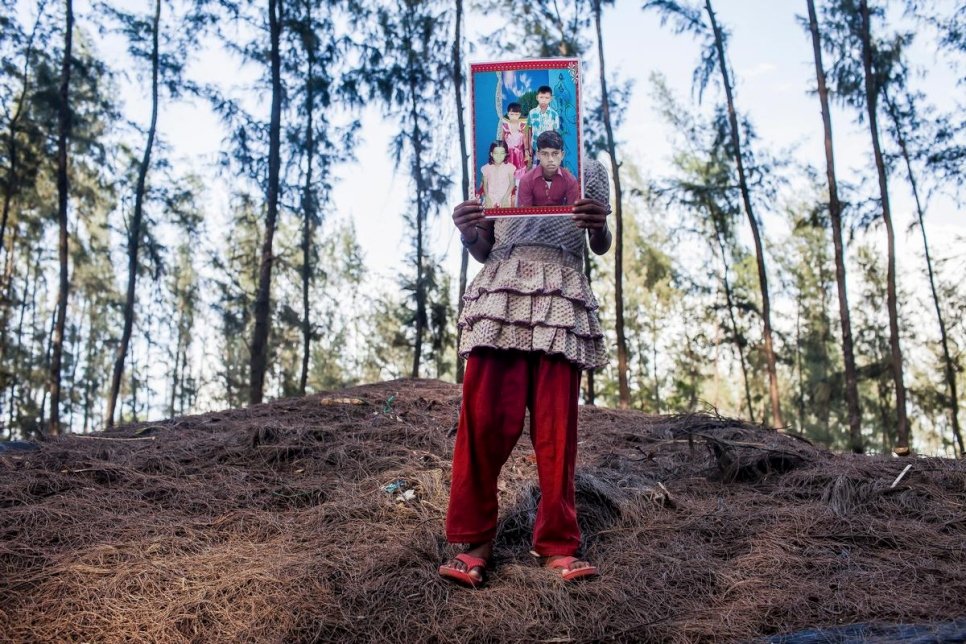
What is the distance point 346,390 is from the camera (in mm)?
6539

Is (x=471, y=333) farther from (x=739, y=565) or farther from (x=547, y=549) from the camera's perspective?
(x=739, y=565)

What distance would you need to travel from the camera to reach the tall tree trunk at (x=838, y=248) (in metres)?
10.1

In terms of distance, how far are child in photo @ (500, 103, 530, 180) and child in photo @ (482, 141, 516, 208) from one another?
2 centimetres

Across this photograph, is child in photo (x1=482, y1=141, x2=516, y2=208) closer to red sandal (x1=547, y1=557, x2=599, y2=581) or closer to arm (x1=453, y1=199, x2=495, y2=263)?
arm (x1=453, y1=199, x2=495, y2=263)

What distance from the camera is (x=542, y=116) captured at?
260 centimetres

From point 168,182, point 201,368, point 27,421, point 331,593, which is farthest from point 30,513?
point 201,368

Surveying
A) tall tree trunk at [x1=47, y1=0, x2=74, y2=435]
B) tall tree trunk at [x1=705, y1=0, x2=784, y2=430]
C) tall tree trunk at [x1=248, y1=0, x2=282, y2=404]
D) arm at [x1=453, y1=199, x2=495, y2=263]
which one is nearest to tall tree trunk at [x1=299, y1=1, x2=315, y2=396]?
tall tree trunk at [x1=248, y1=0, x2=282, y2=404]

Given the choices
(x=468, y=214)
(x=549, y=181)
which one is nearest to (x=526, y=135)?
(x=549, y=181)

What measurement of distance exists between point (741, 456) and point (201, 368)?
987 inches

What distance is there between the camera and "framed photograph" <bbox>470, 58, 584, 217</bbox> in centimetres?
256

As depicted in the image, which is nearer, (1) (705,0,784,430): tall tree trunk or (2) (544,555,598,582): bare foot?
(2) (544,555,598,582): bare foot

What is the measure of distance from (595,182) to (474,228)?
0.51 m

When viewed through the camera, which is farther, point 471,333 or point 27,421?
point 27,421

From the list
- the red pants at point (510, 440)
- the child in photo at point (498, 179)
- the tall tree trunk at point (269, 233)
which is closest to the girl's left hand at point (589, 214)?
the child in photo at point (498, 179)
